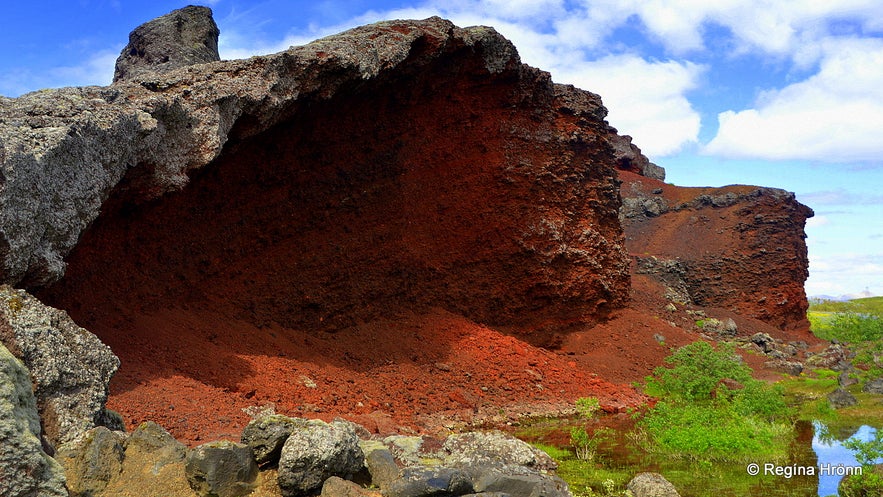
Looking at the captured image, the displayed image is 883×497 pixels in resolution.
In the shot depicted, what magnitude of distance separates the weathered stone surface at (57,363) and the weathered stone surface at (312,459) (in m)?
2.41

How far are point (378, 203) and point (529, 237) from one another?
5.15m

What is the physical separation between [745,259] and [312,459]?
35.5 m

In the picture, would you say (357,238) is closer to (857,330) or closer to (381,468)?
(381,468)

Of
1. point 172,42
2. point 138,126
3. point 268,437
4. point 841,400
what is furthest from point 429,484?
point 172,42

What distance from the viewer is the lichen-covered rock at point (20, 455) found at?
5.08m

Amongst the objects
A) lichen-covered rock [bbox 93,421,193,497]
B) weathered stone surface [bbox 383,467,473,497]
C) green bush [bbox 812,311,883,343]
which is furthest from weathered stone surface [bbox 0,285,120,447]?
green bush [bbox 812,311,883,343]

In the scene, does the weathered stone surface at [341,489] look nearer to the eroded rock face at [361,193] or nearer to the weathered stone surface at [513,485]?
the weathered stone surface at [513,485]

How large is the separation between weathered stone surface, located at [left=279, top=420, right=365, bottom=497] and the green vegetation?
8.57 meters

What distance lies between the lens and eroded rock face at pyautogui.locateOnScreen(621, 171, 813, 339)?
120 ft

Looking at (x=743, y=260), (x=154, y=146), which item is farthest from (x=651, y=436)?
(x=743, y=260)

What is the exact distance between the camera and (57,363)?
24.4 ft

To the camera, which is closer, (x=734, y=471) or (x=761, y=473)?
(x=761, y=473)

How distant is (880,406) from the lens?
758 inches

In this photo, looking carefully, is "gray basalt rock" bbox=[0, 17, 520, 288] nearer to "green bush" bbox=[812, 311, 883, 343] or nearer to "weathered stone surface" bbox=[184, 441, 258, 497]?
"weathered stone surface" bbox=[184, 441, 258, 497]
